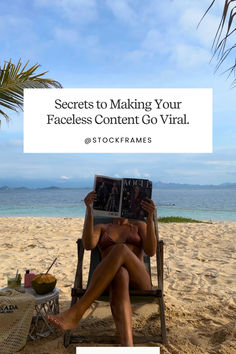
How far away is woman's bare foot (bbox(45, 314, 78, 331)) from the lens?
7.07 ft

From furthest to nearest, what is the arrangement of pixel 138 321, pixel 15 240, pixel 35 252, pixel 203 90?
1. pixel 15 240
2. pixel 35 252
3. pixel 203 90
4. pixel 138 321

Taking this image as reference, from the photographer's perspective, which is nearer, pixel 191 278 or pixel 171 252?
pixel 191 278

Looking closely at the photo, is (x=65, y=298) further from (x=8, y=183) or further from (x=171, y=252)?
(x=8, y=183)

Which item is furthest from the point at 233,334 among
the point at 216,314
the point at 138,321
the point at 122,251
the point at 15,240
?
the point at 15,240

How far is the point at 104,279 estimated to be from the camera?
2.32 meters

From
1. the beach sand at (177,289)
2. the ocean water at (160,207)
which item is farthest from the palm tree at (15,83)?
the ocean water at (160,207)

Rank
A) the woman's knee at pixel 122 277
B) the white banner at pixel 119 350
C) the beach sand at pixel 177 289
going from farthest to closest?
the beach sand at pixel 177 289 → the woman's knee at pixel 122 277 → the white banner at pixel 119 350

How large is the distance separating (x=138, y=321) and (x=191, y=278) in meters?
1.54

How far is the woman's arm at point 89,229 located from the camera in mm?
2609

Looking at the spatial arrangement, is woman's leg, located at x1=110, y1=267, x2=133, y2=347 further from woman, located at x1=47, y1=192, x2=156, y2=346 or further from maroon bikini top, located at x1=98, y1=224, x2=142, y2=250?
maroon bikini top, located at x1=98, y1=224, x2=142, y2=250

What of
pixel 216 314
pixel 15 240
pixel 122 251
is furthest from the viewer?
pixel 15 240

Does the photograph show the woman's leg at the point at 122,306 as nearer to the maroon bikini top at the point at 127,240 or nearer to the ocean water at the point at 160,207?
the maroon bikini top at the point at 127,240

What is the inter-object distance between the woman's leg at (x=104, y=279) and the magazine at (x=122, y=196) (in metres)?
0.31

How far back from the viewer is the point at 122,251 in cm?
244
